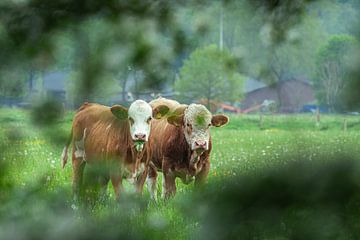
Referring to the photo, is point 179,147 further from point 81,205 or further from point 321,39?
point 321,39

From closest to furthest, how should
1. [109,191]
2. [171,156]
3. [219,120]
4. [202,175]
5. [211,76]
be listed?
[211,76] → [109,191] → [219,120] → [202,175] → [171,156]

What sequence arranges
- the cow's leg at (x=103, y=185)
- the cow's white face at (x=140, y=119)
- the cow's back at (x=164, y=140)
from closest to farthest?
the cow's leg at (x=103, y=185) < the cow's white face at (x=140, y=119) < the cow's back at (x=164, y=140)

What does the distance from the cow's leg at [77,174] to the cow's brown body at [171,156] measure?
290 millimetres

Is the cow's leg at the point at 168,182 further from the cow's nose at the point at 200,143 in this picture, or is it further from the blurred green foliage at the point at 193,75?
the blurred green foliage at the point at 193,75

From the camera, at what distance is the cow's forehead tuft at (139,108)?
1697mm

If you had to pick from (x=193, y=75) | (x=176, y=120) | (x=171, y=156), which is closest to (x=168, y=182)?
(x=171, y=156)

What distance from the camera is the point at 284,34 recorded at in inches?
55.1

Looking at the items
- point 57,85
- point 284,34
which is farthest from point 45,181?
point 284,34

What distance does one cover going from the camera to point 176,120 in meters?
1.85

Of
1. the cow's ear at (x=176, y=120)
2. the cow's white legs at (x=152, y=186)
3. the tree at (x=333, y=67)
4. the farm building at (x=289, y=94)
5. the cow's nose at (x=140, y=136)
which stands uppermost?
the tree at (x=333, y=67)

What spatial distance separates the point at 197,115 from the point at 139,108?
0.18 meters

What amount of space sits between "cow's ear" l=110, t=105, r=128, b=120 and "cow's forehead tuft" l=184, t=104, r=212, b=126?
0.17 meters

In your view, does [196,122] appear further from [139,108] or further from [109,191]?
[109,191]

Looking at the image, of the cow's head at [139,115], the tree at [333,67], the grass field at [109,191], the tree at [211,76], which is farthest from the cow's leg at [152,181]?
the tree at [333,67]
